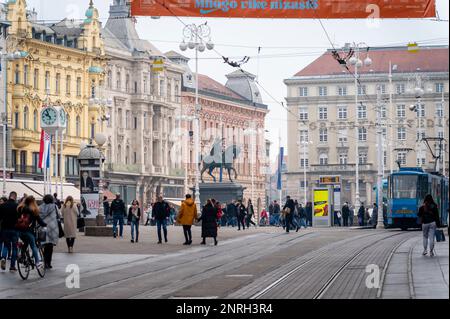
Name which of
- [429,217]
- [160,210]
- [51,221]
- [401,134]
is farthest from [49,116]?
[401,134]

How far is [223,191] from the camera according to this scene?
74.6 meters

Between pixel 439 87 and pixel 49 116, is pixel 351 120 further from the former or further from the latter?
pixel 49 116

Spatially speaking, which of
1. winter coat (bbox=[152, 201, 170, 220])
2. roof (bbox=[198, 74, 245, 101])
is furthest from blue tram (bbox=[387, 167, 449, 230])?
roof (bbox=[198, 74, 245, 101])

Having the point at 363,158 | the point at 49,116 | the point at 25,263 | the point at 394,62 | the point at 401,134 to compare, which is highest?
the point at 394,62

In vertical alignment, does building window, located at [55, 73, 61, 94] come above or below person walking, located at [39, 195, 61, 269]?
above

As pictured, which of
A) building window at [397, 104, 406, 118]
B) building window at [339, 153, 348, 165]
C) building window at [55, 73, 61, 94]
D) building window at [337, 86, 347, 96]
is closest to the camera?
building window at [55, 73, 61, 94]

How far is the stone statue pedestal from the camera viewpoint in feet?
244

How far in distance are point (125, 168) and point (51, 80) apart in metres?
21.7

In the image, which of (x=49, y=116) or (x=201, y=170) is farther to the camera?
(x=201, y=170)

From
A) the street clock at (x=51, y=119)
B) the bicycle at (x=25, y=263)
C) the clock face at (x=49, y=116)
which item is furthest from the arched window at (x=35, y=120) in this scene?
the bicycle at (x=25, y=263)

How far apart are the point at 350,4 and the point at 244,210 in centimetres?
3302

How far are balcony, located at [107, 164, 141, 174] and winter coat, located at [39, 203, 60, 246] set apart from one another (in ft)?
254

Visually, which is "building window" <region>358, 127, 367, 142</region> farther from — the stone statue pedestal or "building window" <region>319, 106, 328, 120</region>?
the stone statue pedestal
